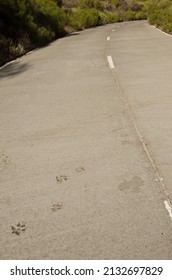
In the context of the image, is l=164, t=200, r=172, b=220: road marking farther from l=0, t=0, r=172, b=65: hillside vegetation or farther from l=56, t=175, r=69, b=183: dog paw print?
l=0, t=0, r=172, b=65: hillside vegetation

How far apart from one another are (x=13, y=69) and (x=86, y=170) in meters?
9.42

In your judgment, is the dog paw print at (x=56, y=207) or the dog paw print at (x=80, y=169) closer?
the dog paw print at (x=56, y=207)

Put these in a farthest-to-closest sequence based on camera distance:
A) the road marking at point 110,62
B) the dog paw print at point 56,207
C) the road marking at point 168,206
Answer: the road marking at point 110,62
the dog paw print at point 56,207
the road marking at point 168,206

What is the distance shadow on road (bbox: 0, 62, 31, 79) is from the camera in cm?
1233

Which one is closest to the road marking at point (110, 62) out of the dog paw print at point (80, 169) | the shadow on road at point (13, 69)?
the shadow on road at point (13, 69)

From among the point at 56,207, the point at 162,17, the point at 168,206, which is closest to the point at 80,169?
the point at 56,207

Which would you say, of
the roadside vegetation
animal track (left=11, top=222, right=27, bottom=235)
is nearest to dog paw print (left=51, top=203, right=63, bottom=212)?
animal track (left=11, top=222, right=27, bottom=235)

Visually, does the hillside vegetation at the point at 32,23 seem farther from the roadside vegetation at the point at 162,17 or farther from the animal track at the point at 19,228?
the animal track at the point at 19,228

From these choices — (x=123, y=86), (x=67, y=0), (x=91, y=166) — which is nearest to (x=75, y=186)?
(x=91, y=166)

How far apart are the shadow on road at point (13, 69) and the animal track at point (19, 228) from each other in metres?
8.81

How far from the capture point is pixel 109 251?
338 centimetres

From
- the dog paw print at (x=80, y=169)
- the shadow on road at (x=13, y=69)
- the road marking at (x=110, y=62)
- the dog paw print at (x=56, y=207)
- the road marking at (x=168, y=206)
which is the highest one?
the dog paw print at (x=56, y=207)

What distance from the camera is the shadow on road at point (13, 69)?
12331mm

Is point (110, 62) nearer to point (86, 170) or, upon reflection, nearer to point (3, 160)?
point (3, 160)
